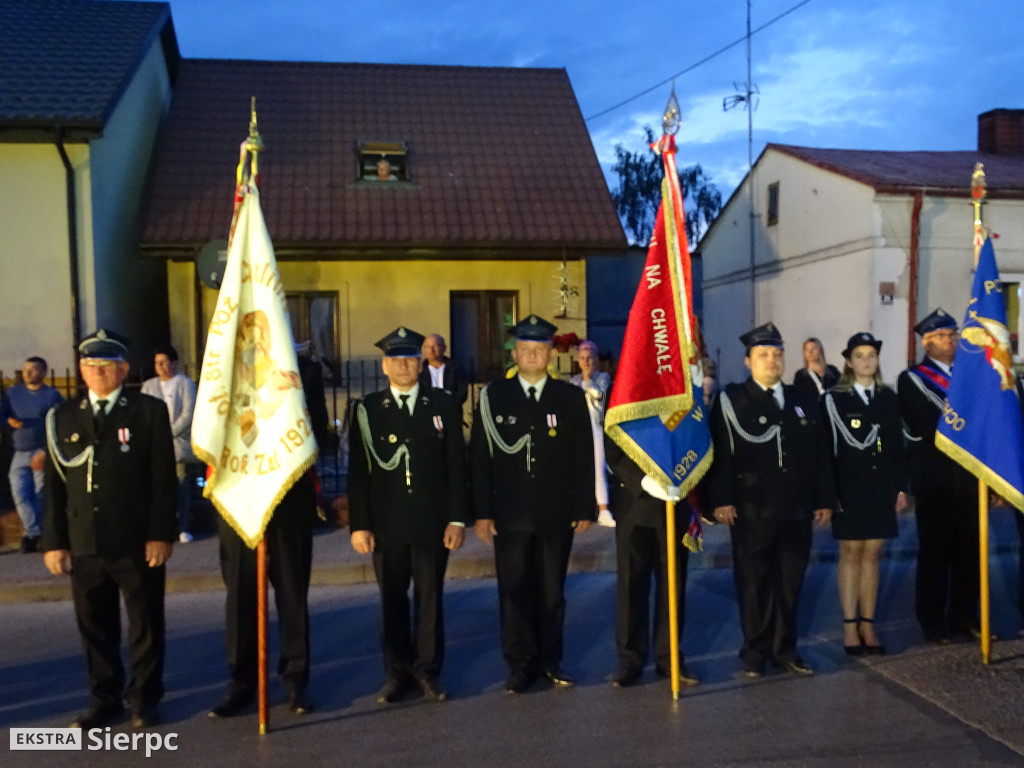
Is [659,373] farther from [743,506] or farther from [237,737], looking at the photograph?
[237,737]

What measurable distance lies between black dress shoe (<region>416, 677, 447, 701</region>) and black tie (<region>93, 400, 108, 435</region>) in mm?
2183

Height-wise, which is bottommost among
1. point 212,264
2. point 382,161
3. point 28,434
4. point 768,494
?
point 768,494

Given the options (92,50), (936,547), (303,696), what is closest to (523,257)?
(92,50)

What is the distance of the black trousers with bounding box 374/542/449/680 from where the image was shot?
498 cm

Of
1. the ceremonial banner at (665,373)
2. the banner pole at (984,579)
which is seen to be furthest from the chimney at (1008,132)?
the ceremonial banner at (665,373)

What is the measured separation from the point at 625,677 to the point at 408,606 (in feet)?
4.21

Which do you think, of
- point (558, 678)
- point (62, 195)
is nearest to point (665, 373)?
point (558, 678)

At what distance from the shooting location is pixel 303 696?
4.84m

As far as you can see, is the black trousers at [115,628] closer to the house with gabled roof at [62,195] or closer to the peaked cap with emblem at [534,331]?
the peaked cap with emblem at [534,331]

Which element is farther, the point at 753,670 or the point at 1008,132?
the point at 1008,132

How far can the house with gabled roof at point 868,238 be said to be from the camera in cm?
1588

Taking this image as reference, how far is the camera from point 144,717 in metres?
4.61

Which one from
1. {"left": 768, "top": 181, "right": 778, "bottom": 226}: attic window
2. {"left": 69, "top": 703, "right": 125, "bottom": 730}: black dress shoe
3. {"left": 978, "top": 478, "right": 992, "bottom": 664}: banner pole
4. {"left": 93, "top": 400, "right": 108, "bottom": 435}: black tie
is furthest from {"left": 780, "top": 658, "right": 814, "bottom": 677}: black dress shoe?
{"left": 768, "top": 181, "right": 778, "bottom": 226}: attic window

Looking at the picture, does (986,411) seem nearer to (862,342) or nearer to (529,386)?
(862,342)
